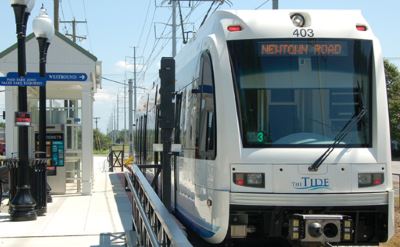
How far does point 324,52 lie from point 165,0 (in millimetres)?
34310

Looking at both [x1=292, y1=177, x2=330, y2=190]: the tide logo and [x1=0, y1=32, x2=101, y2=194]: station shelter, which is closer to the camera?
[x1=292, y1=177, x2=330, y2=190]: the tide logo

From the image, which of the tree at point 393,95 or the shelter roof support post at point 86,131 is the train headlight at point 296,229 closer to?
the shelter roof support post at point 86,131

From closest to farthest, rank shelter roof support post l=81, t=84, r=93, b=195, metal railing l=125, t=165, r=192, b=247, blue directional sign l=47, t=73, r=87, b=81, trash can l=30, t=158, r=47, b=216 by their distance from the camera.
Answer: metal railing l=125, t=165, r=192, b=247 < trash can l=30, t=158, r=47, b=216 < blue directional sign l=47, t=73, r=87, b=81 < shelter roof support post l=81, t=84, r=93, b=195

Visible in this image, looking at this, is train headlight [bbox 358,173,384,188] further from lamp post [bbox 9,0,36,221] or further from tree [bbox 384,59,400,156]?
tree [bbox 384,59,400,156]

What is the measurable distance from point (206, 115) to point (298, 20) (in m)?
1.67

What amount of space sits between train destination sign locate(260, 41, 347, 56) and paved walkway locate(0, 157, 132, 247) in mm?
4478

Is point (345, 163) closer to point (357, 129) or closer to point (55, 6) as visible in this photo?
point (357, 129)

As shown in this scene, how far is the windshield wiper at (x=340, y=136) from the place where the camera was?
712cm

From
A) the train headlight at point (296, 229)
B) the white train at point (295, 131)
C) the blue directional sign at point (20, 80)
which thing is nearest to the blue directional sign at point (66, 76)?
the blue directional sign at point (20, 80)

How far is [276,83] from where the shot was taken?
7.41m

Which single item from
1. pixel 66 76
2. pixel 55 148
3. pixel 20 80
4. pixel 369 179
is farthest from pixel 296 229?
pixel 55 148

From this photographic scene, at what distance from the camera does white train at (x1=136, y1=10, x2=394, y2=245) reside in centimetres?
711

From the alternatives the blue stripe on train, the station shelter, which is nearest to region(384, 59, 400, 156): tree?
the station shelter

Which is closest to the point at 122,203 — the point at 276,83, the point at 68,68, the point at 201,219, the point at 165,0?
the point at 68,68
